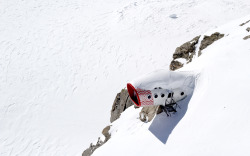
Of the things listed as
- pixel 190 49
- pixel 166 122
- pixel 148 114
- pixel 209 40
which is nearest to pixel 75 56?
pixel 190 49

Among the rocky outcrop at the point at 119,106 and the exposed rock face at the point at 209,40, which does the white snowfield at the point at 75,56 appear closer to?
the rocky outcrop at the point at 119,106

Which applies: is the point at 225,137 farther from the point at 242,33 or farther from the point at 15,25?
the point at 15,25

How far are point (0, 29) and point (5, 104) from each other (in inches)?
496

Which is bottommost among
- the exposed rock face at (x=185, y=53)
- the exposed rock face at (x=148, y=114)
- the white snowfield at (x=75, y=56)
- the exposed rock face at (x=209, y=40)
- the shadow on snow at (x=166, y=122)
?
the white snowfield at (x=75, y=56)

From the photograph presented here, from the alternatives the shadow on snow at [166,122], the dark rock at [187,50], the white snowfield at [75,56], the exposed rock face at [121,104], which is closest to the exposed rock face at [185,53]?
the dark rock at [187,50]

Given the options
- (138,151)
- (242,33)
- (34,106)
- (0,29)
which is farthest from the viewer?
(0,29)

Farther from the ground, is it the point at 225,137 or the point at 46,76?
the point at 225,137

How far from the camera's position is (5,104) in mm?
22031

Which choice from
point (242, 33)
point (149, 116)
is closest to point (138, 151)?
point (149, 116)

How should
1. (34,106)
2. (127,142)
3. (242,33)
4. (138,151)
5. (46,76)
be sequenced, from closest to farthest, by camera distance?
(138,151)
(127,142)
(242,33)
(34,106)
(46,76)

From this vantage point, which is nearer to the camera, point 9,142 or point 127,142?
point 127,142

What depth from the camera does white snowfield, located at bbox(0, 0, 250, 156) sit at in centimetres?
2000

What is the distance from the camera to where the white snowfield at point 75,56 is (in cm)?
2000

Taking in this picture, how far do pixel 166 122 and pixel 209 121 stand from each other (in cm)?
169
